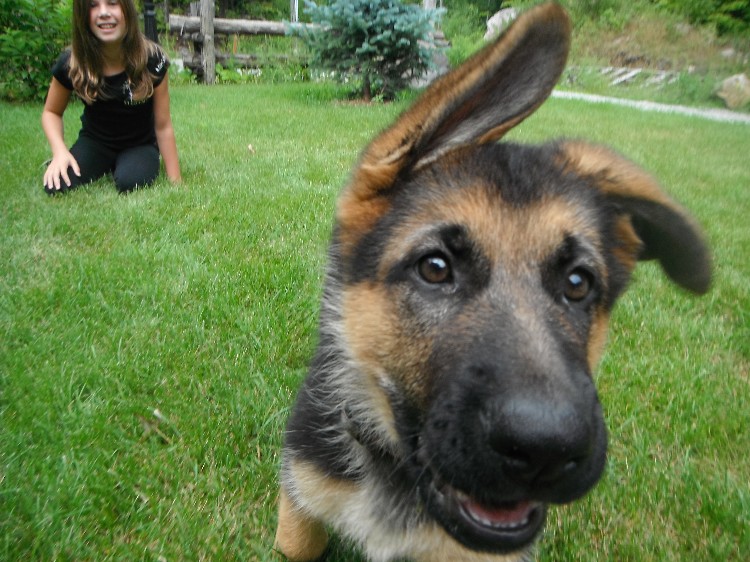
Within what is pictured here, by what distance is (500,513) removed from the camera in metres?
2.09

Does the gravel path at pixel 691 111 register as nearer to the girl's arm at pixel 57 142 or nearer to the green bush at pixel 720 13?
the green bush at pixel 720 13

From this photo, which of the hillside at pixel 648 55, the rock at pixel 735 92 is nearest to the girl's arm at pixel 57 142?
the hillside at pixel 648 55

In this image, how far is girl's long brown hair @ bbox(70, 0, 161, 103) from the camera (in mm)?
6746

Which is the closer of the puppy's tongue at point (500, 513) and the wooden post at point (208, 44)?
the puppy's tongue at point (500, 513)

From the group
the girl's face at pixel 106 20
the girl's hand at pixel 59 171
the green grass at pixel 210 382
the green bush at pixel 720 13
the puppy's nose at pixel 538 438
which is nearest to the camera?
the puppy's nose at pixel 538 438

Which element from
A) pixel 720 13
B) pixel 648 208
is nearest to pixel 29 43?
pixel 648 208

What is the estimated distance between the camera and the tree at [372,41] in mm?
12688

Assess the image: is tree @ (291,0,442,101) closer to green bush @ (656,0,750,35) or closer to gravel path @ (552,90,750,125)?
gravel path @ (552,90,750,125)

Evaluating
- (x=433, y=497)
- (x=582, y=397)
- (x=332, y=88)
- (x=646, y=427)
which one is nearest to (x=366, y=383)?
(x=433, y=497)

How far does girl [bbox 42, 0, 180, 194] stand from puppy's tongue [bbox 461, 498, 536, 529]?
5981 millimetres

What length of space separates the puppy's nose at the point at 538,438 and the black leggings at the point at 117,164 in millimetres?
6194

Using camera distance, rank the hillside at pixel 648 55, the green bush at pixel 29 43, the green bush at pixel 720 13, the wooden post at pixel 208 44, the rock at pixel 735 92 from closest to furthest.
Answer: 1. the green bush at pixel 29 43
2. the wooden post at pixel 208 44
3. the rock at pixel 735 92
4. the hillside at pixel 648 55
5. the green bush at pixel 720 13

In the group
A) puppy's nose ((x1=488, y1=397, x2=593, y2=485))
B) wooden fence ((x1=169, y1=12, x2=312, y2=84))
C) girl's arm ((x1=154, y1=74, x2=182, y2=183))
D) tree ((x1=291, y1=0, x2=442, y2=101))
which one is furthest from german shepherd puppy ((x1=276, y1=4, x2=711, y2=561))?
wooden fence ((x1=169, y1=12, x2=312, y2=84))

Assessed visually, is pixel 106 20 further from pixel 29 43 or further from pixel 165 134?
pixel 29 43
